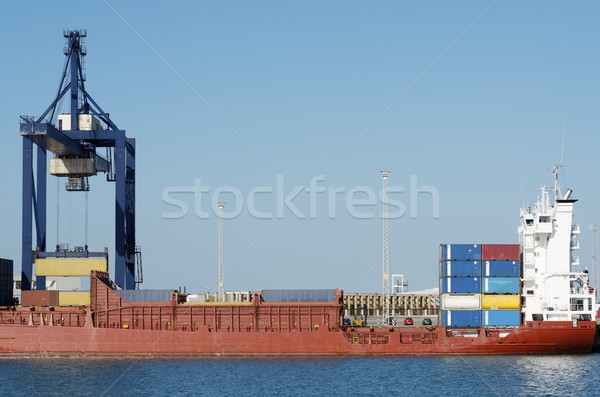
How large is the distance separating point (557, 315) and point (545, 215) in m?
7.53

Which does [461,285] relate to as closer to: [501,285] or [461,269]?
[461,269]

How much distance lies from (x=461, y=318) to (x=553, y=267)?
25.8 feet

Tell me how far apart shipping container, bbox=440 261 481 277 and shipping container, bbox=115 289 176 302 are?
2107 cm

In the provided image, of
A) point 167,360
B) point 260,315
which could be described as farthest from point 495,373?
point 167,360

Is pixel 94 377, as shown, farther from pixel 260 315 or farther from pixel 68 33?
pixel 68 33

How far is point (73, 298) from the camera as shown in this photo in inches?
3017

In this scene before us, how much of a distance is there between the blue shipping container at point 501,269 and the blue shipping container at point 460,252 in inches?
37.5

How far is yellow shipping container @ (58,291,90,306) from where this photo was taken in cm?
7656

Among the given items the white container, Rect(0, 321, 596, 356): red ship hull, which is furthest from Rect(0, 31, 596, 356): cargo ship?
the white container

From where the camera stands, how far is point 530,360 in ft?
234

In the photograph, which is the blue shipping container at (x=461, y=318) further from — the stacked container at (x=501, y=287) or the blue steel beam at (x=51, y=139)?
the blue steel beam at (x=51, y=139)

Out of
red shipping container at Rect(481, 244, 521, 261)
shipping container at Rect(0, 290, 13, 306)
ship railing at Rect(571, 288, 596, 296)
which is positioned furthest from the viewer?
shipping container at Rect(0, 290, 13, 306)

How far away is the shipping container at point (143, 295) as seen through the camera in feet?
247

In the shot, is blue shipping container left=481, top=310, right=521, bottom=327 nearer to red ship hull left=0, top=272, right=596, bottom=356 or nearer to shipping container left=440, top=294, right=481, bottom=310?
red ship hull left=0, top=272, right=596, bottom=356
